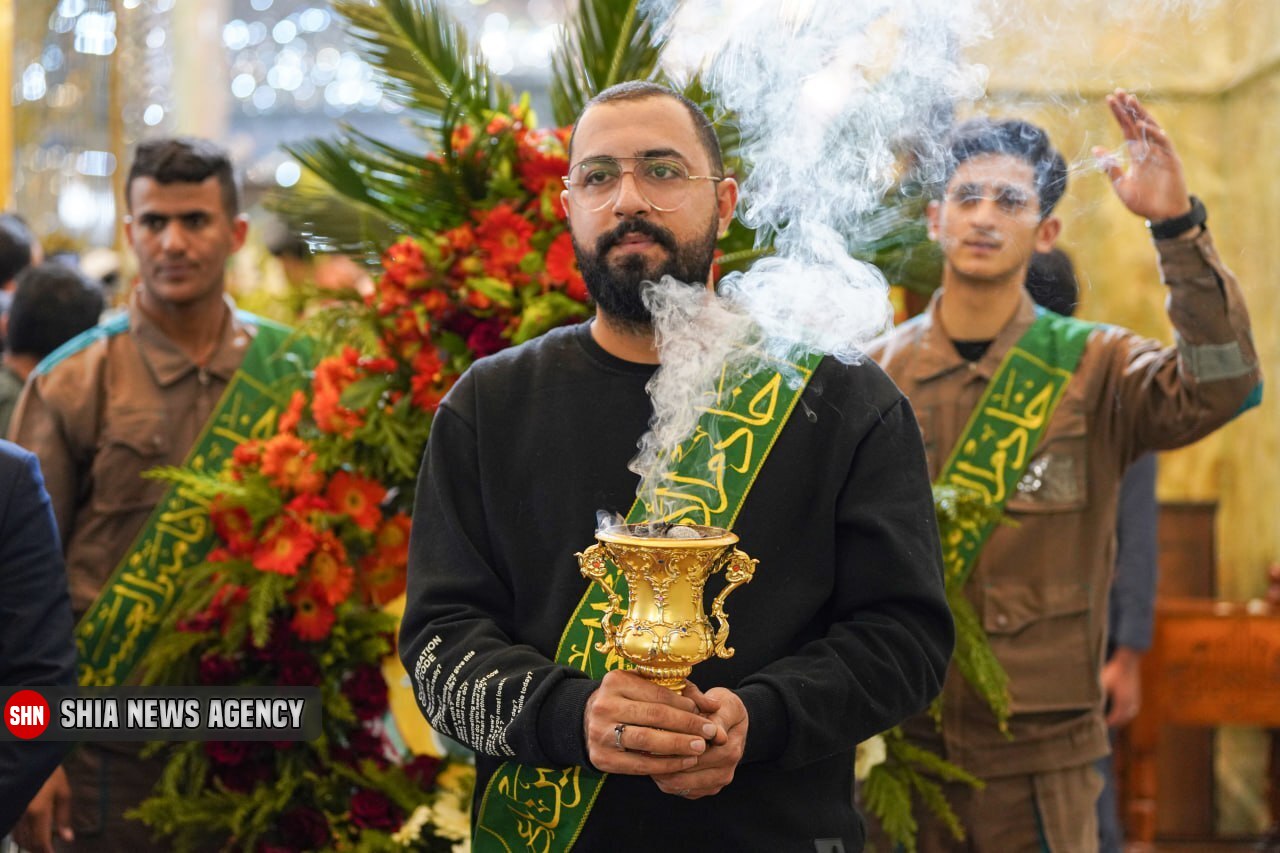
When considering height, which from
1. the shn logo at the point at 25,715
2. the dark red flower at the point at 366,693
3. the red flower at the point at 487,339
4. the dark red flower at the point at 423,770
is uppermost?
the red flower at the point at 487,339

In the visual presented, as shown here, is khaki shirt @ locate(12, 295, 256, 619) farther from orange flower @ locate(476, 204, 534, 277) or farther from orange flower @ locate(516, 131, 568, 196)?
orange flower @ locate(516, 131, 568, 196)

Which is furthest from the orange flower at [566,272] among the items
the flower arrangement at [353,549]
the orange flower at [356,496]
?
the orange flower at [356,496]

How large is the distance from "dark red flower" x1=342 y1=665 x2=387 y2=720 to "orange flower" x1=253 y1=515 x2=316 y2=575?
0.27 meters

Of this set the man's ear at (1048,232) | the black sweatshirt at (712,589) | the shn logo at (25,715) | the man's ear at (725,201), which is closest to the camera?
the black sweatshirt at (712,589)

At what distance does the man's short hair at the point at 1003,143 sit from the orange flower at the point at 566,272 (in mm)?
795

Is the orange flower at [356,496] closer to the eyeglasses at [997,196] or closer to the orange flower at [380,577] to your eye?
the orange flower at [380,577]

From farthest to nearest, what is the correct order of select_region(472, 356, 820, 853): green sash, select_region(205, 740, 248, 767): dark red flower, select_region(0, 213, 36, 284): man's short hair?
select_region(0, 213, 36, 284): man's short hair < select_region(205, 740, 248, 767): dark red flower < select_region(472, 356, 820, 853): green sash

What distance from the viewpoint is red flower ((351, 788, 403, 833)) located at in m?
2.88

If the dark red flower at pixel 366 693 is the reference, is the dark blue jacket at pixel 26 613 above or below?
above

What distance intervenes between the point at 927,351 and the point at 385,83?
147cm

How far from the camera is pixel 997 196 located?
2.78 metres

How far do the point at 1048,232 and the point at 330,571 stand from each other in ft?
5.78

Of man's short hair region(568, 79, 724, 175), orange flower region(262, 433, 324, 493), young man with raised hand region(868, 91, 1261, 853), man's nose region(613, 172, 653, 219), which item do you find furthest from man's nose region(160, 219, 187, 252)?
young man with raised hand region(868, 91, 1261, 853)

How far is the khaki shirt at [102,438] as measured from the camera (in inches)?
124
